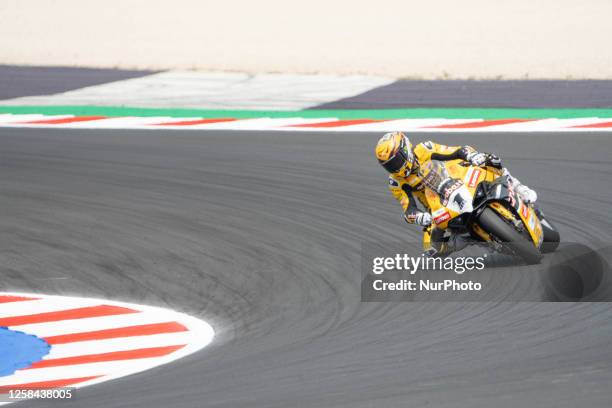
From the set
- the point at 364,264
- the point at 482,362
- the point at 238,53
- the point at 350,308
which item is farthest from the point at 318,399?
the point at 238,53

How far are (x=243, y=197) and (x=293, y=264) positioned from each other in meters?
2.61

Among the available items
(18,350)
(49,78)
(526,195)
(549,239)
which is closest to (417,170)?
(526,195)

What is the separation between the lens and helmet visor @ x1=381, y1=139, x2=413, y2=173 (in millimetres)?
9562

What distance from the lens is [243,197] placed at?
13031 millimetres

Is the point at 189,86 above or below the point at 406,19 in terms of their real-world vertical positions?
below

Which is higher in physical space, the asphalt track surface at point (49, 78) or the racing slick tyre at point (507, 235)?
the asphalt track surface at point (49, 78)

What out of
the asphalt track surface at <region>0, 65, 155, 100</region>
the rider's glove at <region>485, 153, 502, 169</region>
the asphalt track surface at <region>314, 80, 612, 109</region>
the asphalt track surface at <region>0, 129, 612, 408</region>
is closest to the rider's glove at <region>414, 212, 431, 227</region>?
the rider's glove at <region>485, 153, 502, 169</region>

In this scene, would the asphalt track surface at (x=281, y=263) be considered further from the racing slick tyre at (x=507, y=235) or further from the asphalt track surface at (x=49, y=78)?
the asphalt track surface at (x=49, y=78)

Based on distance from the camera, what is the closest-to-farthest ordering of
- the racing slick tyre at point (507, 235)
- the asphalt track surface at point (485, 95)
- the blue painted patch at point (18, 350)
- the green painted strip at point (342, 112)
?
the blue painted patch at point (18, 350) → the racing slick tyre at point (507, 235) → the green painted strip at point (342, 112) → the asphalt track surface at point (485, 95)

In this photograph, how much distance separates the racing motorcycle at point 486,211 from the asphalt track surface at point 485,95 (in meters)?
7.70

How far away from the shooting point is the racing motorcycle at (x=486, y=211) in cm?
948

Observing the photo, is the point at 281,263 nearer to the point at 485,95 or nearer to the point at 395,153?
the point at 395,153

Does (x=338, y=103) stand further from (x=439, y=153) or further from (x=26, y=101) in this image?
(x=439, y=153)

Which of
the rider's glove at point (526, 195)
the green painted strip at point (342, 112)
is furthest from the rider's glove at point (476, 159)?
the green painted strip at point (342, 112)
